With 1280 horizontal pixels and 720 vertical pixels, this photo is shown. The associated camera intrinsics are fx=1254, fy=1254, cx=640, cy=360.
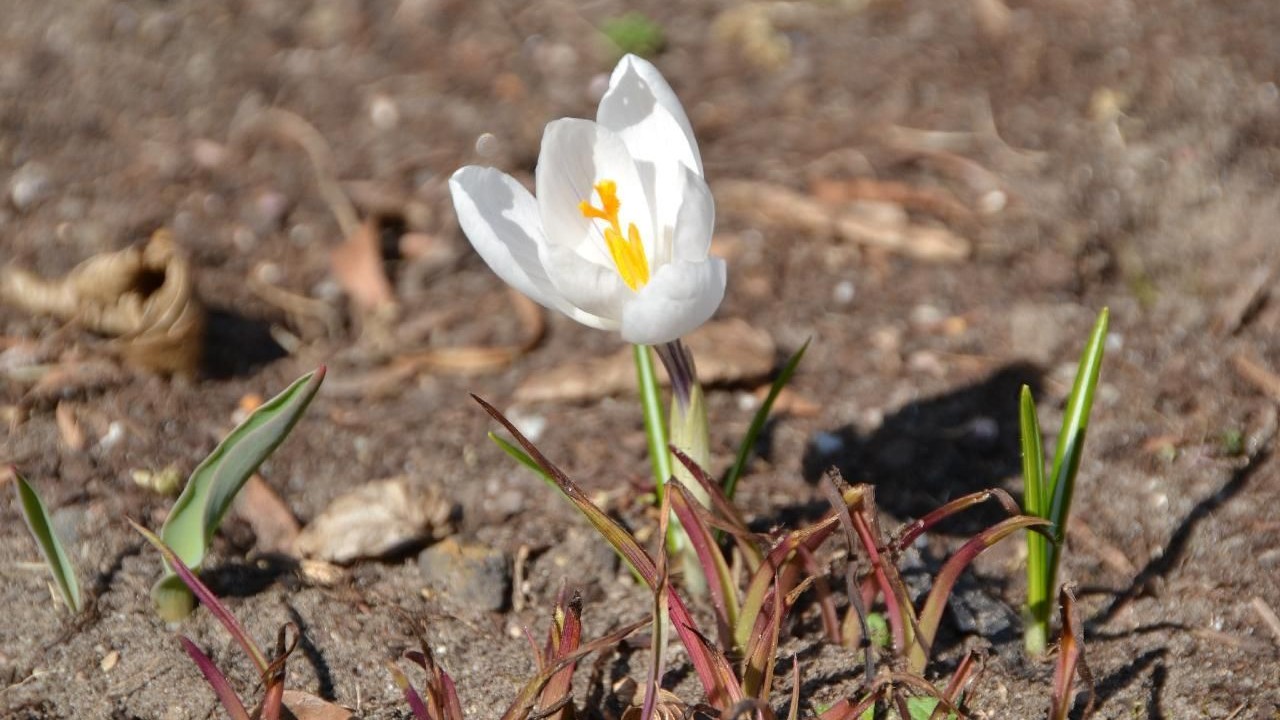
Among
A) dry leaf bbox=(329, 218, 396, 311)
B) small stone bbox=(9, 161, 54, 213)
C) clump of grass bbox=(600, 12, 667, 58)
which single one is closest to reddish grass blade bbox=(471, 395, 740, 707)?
dry leaf bbox=(329, 218, 396, 311)

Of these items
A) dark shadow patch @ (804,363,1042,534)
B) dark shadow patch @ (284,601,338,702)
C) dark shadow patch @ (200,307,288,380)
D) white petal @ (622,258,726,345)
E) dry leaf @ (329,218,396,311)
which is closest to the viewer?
white petal @ (622,258,726,345)

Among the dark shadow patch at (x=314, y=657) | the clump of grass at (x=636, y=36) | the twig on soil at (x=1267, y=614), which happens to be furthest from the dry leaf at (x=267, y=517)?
the clump of grass at (x=636, y=36)

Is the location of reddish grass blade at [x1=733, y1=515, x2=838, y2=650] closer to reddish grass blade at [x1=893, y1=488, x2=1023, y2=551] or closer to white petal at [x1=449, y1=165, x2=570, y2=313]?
reddish grass blade at [x1=893, y1=488, x2=1023, y2=551]

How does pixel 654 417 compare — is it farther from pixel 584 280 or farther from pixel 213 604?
pixel 213 604

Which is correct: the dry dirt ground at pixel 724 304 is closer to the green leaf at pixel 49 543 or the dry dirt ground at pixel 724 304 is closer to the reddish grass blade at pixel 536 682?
the green leaf at pixel 49 543

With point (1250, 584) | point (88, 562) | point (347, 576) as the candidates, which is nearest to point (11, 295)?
→ point (88, 562)

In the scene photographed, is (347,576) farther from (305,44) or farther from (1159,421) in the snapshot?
(305,44)
